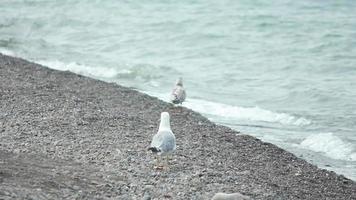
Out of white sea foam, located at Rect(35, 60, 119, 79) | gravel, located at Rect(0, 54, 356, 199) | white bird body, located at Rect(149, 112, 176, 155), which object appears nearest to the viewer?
gravel, located at Rect(0, 54, 356, 199)

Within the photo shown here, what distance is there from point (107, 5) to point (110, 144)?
26152 millimetres

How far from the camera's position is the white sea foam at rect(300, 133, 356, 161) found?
14.4 meters

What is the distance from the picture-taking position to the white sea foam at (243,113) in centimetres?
1742

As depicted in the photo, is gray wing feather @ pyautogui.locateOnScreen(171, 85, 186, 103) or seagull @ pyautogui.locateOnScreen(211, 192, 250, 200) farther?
gray wing feather @ pyautogui.locateOnScreen(171, 85, 186, 103)

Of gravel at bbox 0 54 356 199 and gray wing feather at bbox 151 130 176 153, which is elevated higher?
gray wing feather at bbox 151 130 176 153

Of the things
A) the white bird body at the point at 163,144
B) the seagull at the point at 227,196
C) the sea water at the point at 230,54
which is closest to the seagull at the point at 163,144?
the white bird body at the point at 163,144

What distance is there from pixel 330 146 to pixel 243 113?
3.40 meters

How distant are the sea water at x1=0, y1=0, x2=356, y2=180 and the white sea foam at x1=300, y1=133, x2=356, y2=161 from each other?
2 cm

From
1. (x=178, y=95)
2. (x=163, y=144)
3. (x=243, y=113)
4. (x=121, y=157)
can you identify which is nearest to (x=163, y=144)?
(x=163, y=144)

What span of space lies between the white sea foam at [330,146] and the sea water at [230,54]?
21 millimetres

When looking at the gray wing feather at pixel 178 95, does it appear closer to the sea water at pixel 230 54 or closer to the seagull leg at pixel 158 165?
the sea water at pixel 230 54

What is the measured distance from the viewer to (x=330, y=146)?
15.0 metres

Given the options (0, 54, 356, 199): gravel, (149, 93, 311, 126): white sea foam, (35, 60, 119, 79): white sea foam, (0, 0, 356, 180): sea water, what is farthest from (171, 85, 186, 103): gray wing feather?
(35, 60, 119, 79): white sea foam

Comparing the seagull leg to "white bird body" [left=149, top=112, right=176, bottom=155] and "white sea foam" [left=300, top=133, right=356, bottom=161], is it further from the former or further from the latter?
"white sea foam" [left=300, top=133, right=356, bottom=161]
